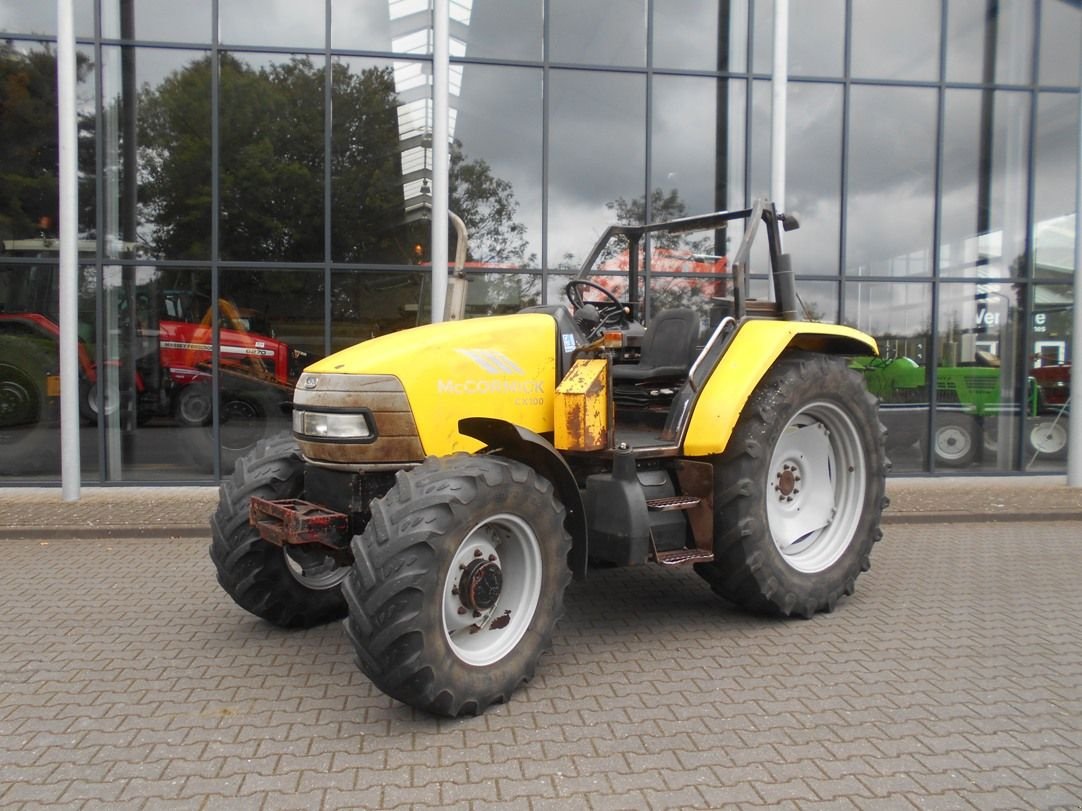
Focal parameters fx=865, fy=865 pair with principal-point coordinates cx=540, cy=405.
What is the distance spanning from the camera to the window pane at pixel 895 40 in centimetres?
1074

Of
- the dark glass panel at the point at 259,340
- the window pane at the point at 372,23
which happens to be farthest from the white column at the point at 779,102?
the dark glass panel at the point at 259,340

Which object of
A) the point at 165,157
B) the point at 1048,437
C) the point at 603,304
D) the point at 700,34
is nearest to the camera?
the point at 603,304

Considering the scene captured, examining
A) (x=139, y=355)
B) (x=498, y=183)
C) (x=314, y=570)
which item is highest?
(x=498, y=183)

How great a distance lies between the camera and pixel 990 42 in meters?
10.9

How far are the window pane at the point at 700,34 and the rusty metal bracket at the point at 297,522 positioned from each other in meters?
8.27

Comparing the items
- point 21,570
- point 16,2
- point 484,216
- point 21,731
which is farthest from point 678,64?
point 21,731

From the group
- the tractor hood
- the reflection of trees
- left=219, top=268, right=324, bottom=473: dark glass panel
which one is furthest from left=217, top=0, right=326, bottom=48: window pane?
the tractor hood

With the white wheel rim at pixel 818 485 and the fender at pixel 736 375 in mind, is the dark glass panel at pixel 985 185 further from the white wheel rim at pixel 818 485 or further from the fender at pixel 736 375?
the fender at pixel 736 375

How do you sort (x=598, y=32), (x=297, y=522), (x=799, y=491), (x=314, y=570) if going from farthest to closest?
(x=598, y=32) < (x=799, y=491) < (x=314, y=570) < (x=297, y=522)

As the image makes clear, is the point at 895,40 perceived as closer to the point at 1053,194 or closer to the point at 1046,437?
the point at 1053,194

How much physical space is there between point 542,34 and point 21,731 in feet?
30.1

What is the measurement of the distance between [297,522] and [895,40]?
1017cm

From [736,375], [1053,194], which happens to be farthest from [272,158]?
[1053,194]

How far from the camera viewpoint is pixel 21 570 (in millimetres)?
6320
